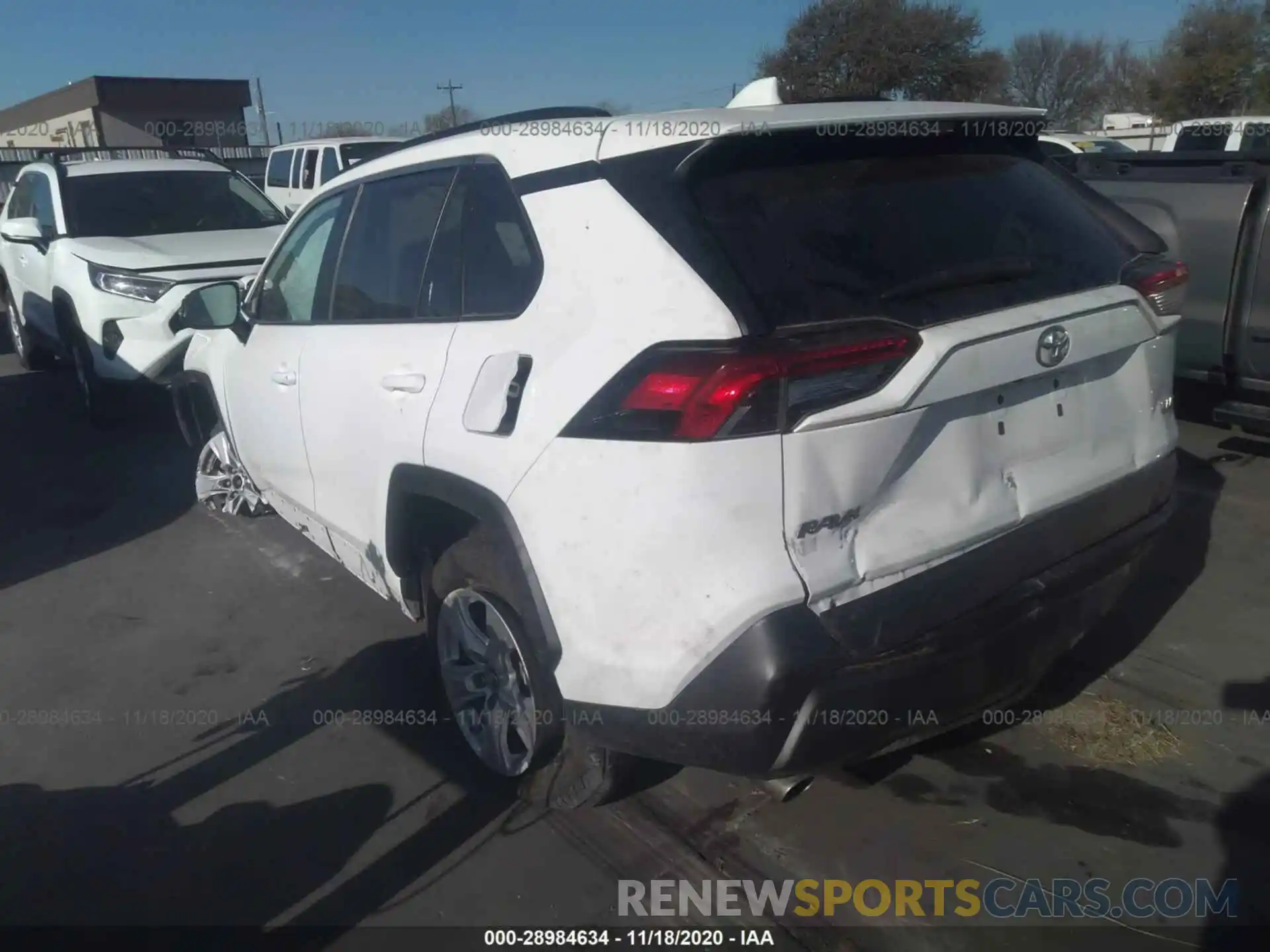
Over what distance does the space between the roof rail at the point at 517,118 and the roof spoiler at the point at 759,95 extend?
14.9 inches

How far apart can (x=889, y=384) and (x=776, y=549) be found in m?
0.43

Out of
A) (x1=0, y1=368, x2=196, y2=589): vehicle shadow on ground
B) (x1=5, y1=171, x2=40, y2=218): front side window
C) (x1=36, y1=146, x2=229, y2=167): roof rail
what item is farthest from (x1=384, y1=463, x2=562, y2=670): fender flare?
(x1=5, y1=171, x2=40, y2=218): front side window

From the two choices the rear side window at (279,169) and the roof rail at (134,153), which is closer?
the roof rail at (134,153)

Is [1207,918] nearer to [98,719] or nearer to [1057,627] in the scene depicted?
[1057,627]

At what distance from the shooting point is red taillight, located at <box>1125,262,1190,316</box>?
9.09ft

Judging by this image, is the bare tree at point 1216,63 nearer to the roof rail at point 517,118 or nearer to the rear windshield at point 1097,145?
the rear windshield at point 1097,145

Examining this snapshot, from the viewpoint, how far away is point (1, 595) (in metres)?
4.99

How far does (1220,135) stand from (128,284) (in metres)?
12.2

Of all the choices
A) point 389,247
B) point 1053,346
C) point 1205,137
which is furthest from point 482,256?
point 1205,137

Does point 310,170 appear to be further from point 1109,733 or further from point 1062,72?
point 1062,72

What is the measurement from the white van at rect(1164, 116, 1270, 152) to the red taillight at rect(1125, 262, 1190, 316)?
32.4 ft

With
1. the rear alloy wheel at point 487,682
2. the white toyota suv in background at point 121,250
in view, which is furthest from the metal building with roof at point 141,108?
the rear alloy wheel at point 487,682

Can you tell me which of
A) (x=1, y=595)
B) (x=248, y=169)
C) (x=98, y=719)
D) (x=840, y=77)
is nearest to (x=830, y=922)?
(x=98, y=719)

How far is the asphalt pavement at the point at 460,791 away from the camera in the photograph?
2756 mm
